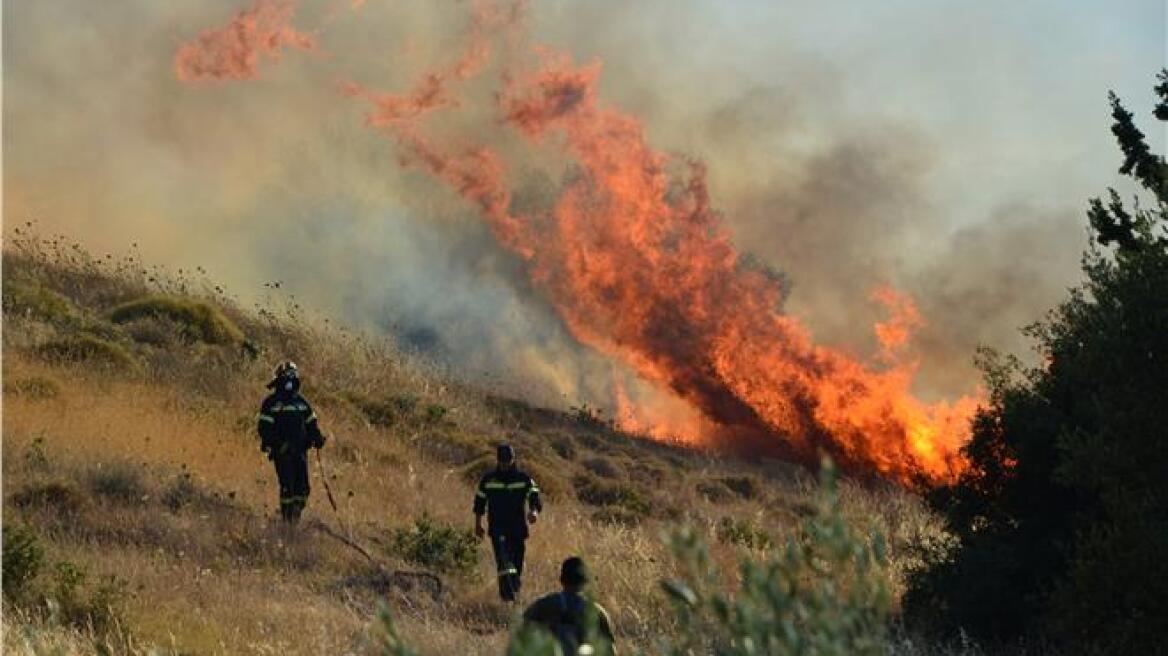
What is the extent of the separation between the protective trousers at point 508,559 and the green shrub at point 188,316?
15.8 metres

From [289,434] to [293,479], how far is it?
0.62m

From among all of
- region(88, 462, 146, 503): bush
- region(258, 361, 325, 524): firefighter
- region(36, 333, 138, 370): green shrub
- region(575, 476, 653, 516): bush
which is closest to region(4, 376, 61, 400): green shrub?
region(36, 333, 138, 370): green shrub

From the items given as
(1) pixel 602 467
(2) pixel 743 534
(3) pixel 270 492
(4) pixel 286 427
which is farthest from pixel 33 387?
(1) pixel 602 467

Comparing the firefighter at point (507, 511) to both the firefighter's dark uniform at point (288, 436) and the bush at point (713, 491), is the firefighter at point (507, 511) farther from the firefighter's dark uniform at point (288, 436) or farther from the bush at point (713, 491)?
the bush at point (713, 491)

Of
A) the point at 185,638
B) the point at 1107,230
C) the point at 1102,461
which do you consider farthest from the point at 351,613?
the point at 1107,230

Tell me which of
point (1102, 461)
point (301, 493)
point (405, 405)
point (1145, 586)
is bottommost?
point (1145, 586)

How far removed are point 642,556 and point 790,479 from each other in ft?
61.1

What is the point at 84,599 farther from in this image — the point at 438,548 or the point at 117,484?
the point at 438,548

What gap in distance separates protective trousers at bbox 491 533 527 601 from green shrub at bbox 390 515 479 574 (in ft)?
3.51

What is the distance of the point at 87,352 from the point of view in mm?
26031

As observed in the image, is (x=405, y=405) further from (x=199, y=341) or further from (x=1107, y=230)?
(x=1107, y=230)

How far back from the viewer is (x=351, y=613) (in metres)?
14.3

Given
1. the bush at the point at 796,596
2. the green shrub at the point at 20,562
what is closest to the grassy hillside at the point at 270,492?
the green shrub at the point at 20,562

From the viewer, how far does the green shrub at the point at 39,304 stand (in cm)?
2903
